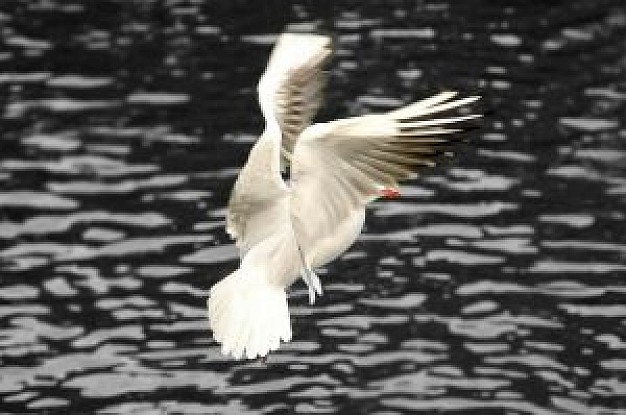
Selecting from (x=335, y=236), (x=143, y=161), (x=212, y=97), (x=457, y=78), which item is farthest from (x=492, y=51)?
(x=335, y=236)

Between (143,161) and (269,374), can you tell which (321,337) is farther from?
(143,161)

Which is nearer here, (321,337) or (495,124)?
(321,337)

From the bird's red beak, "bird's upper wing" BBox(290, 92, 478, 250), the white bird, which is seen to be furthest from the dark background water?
the bird's red beak

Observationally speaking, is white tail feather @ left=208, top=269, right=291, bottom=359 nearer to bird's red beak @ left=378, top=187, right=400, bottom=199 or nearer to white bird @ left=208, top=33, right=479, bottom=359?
white bird @ left=208, top=33, right=479, bottom=359

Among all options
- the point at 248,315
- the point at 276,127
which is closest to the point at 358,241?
the point at 276,127

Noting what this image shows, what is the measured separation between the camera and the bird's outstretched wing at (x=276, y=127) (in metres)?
9.48

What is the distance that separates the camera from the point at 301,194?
29.6ft

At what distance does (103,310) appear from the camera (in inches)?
564

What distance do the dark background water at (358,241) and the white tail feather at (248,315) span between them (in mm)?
3383

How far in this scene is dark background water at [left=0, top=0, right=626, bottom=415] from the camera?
43.6 feet

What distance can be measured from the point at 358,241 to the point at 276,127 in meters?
5.78

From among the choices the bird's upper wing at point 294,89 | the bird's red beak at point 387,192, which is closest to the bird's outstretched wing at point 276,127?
the bird's upper wing at point 294,89

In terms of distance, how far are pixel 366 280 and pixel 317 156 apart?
6.07 m

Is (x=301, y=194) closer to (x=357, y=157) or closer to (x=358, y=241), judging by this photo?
(x=357, y=157)
